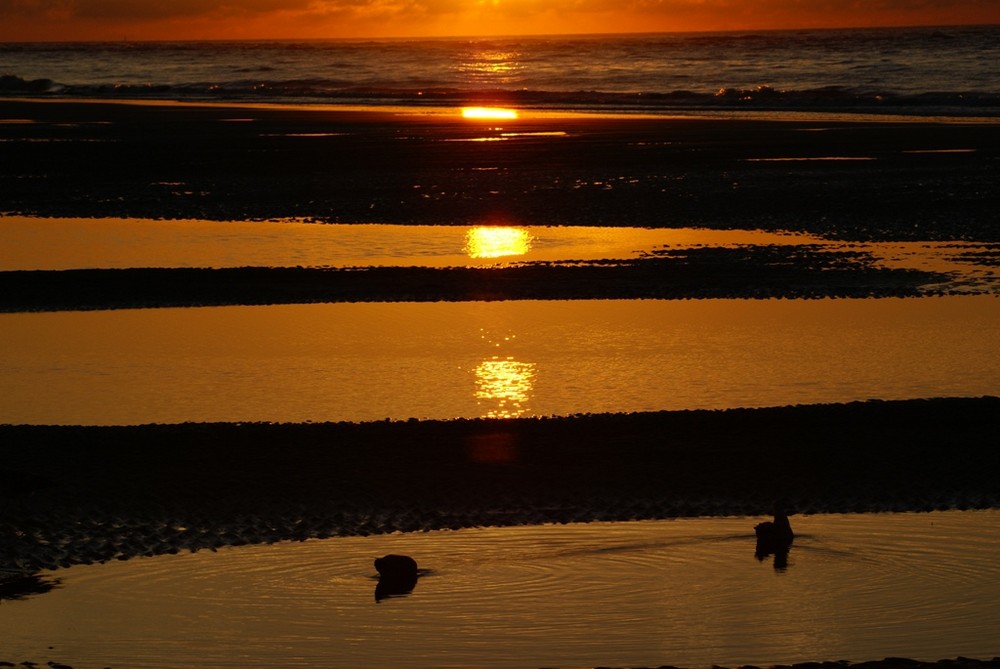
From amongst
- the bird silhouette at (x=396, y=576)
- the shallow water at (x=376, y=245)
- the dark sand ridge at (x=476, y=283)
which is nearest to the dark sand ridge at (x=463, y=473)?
the bird silhouette at (x=396, y=576)

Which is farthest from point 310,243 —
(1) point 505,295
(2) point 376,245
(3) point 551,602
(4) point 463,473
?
(3) point 551,602

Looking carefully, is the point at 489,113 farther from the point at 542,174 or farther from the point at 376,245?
the point at 376,245

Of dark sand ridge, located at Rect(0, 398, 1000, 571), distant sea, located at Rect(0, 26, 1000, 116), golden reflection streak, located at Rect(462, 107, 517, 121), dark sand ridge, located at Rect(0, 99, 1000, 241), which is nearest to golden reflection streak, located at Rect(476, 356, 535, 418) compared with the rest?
dark sand ridge, located at Rect(0, 398, 1000, 571)

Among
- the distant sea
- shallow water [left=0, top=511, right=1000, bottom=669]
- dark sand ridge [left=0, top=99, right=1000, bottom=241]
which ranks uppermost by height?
A: the distant sea

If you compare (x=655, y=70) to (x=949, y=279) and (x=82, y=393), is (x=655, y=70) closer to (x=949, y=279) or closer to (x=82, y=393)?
(x=949, y=279)

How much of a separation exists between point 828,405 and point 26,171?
1108 inches

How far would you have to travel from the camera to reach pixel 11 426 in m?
12.8

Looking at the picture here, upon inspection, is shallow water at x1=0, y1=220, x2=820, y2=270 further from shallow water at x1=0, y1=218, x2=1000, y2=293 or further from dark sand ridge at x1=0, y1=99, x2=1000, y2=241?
dark sand ridge at x1=0, y1=99, x2=1000, y2=241

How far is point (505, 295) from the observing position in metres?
19.5

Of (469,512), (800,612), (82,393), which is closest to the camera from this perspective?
(800,612)

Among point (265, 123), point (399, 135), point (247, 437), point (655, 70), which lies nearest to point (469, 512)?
point (247, 437)

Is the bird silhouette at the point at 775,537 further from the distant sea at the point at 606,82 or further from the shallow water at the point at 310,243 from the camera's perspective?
the distant sea at the point at 606,82

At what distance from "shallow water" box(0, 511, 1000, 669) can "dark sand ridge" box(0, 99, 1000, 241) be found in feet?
52.6

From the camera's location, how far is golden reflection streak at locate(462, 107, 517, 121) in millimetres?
61459
